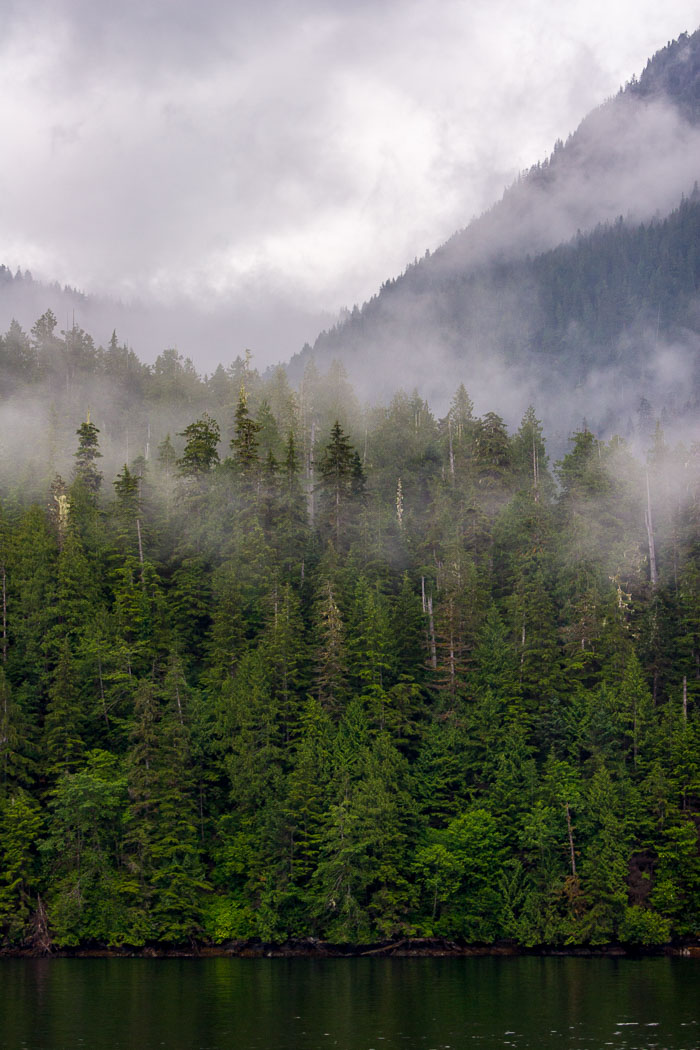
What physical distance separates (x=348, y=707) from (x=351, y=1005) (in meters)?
36.2

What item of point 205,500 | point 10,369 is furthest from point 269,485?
point 10,369

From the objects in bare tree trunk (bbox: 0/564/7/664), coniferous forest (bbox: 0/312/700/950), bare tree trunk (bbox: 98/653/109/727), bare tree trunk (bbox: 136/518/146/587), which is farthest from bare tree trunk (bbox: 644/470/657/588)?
bare tree trunk (bbox: 0/564/7/664)

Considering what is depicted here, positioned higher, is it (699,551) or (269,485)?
(269,485)

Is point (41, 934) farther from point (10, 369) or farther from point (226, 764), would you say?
point (10, 369)

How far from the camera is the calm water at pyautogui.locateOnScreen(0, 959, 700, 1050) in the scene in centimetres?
3991

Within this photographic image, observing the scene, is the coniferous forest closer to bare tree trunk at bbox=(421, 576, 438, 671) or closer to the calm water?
bare tree trunk at bbox=(421, 576, 438, 671)

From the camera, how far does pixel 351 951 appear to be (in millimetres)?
74250

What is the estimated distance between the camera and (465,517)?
114 meters

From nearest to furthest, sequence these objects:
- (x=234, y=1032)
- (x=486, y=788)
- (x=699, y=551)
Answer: (x=234, y=1032) → (x=486, y=788) → (x=699, y=551)

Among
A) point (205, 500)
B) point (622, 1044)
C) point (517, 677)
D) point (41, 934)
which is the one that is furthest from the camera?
point (205, 500)

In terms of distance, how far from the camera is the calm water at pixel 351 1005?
39906mm

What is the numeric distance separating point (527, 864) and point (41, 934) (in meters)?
37.2

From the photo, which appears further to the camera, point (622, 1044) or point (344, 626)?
point (344, 626)

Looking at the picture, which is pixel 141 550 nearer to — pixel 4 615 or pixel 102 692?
pixel 4 615
